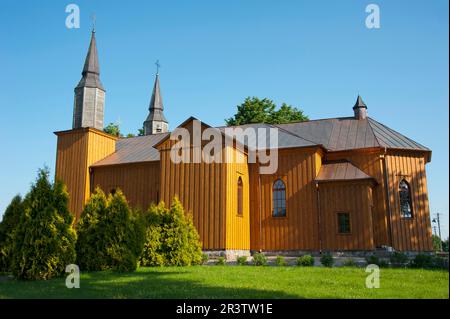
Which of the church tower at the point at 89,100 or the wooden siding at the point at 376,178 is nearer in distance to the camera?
the wooden siding at the point at 376,178

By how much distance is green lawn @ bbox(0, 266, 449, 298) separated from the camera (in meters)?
8.84

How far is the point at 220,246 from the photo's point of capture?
18.8 m

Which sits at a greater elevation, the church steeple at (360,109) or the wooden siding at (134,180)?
the church steeple at (360,109)

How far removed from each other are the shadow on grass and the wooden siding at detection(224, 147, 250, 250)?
281 inches

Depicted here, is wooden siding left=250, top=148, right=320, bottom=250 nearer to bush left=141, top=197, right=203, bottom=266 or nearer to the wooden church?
the wooden church

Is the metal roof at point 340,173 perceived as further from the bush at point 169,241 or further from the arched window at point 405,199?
the bush at point 169,241

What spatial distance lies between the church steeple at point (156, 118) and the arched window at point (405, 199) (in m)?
22.1

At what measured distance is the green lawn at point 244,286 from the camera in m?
8.84

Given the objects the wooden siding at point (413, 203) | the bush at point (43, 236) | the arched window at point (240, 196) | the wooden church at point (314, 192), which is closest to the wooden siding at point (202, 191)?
the wooden church at point (314, 192)

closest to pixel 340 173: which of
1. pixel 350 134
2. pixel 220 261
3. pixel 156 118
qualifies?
pixel 350 134
